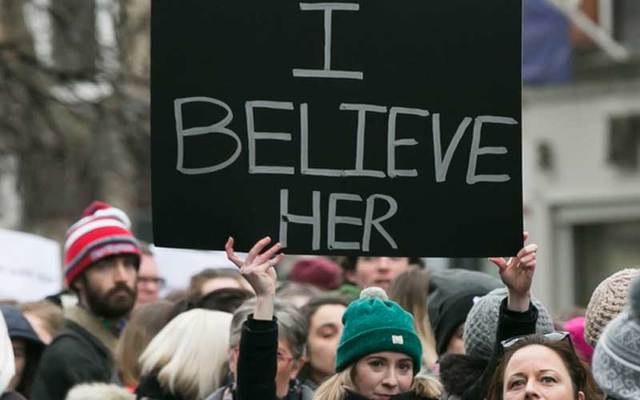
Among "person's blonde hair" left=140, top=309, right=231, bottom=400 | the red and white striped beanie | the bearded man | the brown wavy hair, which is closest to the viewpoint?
the brown wavy hair

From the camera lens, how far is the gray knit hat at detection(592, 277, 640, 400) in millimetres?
4059

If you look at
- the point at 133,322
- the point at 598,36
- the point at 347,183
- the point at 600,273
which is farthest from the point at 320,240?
the point at 600,273

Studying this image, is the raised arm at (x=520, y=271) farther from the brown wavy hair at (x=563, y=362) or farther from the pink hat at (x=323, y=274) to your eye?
the pink hat at (x=323, y=274)

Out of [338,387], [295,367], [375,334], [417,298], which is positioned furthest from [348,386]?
[417,298]

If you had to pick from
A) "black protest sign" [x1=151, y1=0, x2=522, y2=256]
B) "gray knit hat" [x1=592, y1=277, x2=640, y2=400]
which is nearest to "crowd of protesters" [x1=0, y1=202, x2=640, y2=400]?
"gray knit hat" [x1=592, y1=277, x2=640, y2=400]

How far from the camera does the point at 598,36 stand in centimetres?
1959

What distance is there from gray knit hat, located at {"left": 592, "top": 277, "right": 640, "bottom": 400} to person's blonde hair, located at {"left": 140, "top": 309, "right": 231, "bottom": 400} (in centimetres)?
272

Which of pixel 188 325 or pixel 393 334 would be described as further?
pixel 188 325

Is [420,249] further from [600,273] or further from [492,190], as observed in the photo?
[600,273]

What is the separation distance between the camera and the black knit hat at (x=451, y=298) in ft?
22.6

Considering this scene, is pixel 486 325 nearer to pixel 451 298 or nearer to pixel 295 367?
pixel 295 367

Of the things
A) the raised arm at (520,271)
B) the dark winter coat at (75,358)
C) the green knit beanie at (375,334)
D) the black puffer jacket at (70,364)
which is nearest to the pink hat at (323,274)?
the dark winter coat at (75,358)

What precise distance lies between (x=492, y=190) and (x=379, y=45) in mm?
511

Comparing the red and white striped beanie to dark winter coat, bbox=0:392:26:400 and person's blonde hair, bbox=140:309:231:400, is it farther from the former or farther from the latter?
dark winter coat, bbox=0:392:26:400
